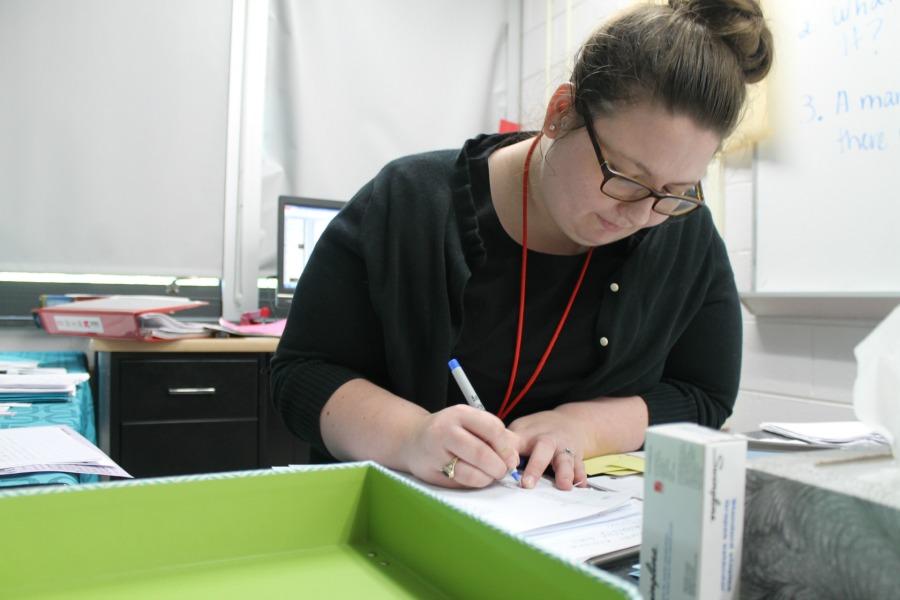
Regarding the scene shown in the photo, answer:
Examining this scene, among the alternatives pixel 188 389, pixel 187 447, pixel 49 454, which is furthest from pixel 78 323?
pixel 49 454

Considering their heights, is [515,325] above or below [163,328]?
above

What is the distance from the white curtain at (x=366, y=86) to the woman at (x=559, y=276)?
72.3 inches

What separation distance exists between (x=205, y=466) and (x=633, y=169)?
1609 mm

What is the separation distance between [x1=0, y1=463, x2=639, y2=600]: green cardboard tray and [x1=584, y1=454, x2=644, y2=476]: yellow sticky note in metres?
0.36

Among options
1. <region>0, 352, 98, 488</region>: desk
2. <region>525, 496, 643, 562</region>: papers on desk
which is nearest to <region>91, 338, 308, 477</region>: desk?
<region>0, 352, 98, 488</region>: desk

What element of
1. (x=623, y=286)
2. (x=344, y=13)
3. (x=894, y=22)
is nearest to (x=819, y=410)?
(x=894, y=22)

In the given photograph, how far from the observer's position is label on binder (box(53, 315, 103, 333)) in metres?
1.81

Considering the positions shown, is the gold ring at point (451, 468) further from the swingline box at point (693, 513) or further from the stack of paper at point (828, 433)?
the stack of paper at point (828, 433)

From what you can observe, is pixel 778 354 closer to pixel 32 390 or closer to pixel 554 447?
pixel 554 447

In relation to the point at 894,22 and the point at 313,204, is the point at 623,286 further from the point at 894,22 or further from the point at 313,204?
the point at 313,204

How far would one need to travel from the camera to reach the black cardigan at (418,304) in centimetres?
89

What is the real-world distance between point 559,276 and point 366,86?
6.92 feet

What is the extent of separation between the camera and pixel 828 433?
88 cm

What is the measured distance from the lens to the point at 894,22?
1.45 m
